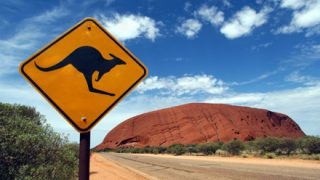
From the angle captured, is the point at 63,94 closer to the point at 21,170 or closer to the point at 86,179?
the point at 86,179

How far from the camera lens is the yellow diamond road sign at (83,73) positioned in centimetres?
249

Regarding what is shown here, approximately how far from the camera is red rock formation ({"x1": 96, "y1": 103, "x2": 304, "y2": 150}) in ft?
364

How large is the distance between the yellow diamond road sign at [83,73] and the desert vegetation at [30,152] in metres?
5.47

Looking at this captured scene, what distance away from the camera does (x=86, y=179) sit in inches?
96.6

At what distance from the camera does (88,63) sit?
2.56 metres

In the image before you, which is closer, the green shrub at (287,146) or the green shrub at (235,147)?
the green shrub at (287,146)

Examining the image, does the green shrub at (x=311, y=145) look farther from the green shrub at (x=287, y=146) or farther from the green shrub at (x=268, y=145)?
the green shrub at (x=268, y=145)

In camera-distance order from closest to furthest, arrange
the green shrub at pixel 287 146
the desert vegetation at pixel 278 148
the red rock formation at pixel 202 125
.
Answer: the desert vegetation at pixel 278 148, the green shrub at pixel 287 146, the red rock formation at pixel 202 125

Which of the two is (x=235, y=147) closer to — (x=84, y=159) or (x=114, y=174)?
(x=114, y=174)

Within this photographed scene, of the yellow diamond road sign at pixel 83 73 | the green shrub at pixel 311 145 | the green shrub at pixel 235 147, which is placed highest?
the green shrub at pixel 235 147

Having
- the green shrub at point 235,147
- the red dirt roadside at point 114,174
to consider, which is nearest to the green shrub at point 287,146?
the green shrub at point 235,147

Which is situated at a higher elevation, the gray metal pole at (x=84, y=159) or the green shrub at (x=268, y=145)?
the green shrub at (x=268, y=145)

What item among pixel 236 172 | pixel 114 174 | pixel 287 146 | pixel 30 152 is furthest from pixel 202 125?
pixel 30 152

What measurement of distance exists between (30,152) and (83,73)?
622 centimetres
